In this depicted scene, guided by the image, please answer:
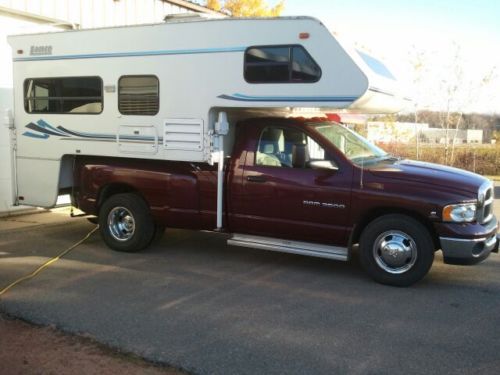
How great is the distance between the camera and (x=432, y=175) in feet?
19.7

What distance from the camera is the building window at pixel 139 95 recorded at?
705 centimetres

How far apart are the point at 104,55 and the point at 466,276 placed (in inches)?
210

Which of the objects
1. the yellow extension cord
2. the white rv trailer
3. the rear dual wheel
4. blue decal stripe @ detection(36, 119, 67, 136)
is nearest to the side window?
the white rv trailer

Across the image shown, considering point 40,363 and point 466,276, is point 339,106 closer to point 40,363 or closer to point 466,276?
point 466,276

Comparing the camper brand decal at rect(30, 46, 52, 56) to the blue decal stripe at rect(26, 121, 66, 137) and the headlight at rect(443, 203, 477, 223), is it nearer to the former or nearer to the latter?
the blue decal stripe at rect(26, 121, 66, 137)

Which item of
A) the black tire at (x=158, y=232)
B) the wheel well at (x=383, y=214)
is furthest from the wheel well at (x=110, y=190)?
the wheel well at (x=383, y=214)

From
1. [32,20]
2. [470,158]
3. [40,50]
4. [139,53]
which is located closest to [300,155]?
[139,53]

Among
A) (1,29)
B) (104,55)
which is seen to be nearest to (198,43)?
(104,55)

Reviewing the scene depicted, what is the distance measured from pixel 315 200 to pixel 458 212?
152 centimetres

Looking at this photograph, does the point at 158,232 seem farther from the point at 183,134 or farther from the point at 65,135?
the point at 65,135

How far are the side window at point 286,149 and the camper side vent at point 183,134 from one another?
759 mm

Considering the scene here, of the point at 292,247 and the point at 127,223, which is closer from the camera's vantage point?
the point at 292,247

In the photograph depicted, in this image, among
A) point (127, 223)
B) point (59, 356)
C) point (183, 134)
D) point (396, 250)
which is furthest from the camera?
point (127, 223)

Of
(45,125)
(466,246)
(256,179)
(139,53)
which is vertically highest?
(139,53)
